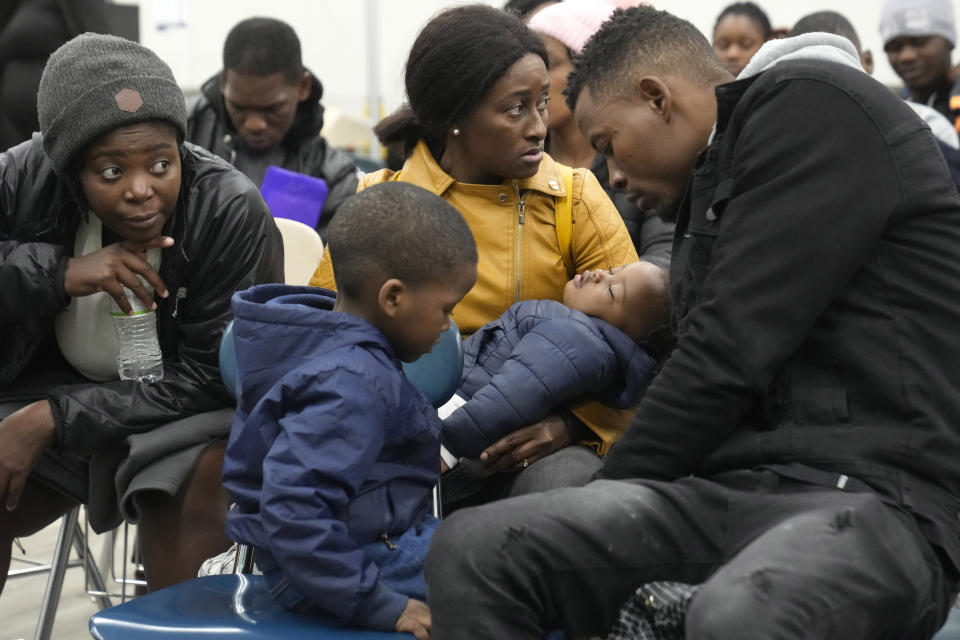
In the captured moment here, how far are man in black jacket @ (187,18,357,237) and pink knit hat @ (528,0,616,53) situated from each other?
1.11 m

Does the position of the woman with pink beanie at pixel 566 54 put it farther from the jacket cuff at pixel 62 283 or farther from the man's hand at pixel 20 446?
the man's hand at pixel 20 446

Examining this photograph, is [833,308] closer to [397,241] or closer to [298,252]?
[397,241]

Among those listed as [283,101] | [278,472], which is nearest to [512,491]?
[278,472]

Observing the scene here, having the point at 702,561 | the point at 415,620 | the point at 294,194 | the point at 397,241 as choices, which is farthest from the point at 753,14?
the point at 415,620

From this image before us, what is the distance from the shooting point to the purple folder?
3.85 metres

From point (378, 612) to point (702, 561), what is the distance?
1.62 ft

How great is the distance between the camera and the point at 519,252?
2.62 metres

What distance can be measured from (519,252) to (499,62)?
42cm

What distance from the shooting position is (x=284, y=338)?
1.96m

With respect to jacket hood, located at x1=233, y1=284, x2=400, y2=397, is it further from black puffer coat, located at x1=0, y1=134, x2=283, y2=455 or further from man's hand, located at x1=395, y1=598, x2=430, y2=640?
black puffer coat, located at x1=0, y1=134, x2=283, y2=455

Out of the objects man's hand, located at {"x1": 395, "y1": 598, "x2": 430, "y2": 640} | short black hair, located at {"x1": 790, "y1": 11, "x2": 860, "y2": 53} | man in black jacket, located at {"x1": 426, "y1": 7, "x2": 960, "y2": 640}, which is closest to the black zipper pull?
man's hand, located at {"x1": 395, "y1": 598, "x2": 430, "y2": 640}

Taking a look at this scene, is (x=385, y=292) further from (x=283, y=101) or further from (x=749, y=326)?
(x=283, y=101)

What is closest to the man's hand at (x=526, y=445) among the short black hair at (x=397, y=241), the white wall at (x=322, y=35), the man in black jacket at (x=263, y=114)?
the short black hair at (x=397, y=241)

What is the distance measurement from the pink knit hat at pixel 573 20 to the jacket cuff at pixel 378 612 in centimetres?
188
